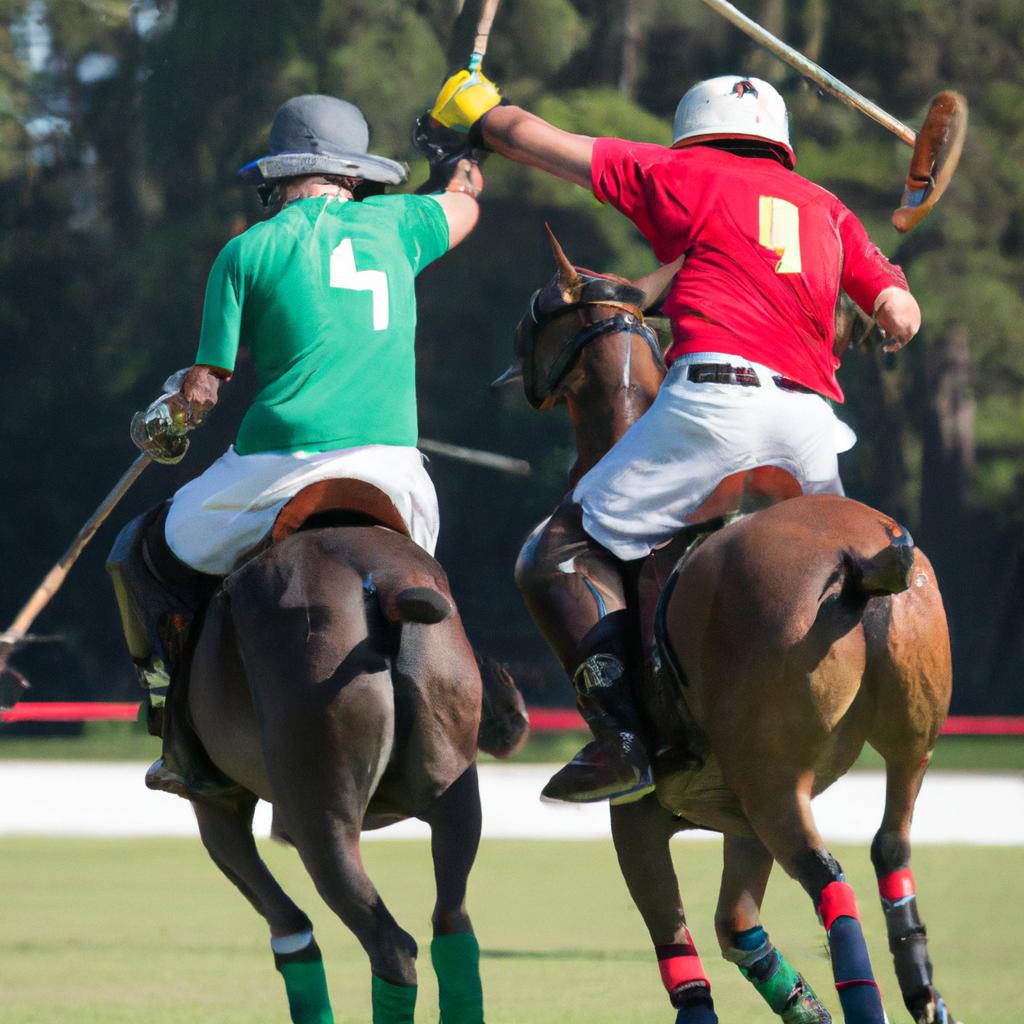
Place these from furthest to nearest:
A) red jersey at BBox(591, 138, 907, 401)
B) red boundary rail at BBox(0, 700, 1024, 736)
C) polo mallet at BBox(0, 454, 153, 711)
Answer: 1. red boundary rail at BBox(0, 700, 1024, 736)
2. polo mallet at BBox(0, 454, 153, 711)
3. red jersey at BBox(591, 138, 907, 401)

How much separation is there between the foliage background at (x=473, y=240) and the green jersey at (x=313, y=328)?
14.9m

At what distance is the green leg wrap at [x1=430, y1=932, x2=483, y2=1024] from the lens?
465cm

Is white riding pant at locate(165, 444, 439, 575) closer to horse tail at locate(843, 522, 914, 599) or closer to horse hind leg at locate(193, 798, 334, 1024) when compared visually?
horse hind leg at locate(193, 798, 334, 1024)

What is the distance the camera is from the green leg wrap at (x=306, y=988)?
4.89 metres

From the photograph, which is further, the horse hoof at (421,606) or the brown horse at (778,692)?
the horse hoof at (421,606)

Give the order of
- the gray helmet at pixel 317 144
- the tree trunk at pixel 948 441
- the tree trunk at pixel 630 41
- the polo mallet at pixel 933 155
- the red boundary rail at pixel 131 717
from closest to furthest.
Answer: the polo mallet at pixel 933 155 → the gray helmet at pixel 317 144 → the red boundary rail at pixel 131 717 → the tree trunk at pixel 948 441 → the tree trunk at pixel 630 41

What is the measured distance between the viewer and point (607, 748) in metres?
4.59

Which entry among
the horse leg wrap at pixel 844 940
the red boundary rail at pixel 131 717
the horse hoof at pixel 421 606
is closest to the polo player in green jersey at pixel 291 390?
the horse hoof at pixel 421 606

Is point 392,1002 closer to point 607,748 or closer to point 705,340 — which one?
point 607,748

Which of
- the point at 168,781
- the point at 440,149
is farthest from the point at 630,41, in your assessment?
the point at 168,781

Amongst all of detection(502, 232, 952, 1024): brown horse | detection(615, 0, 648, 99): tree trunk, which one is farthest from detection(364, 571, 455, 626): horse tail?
detection(615, 0, 648, 99): tree trunk

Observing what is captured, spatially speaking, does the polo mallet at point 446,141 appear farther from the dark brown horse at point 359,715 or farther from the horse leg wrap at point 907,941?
the horse leg wrap at point 907,941

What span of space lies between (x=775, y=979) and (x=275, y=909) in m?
1.31

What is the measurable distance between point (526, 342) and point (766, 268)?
2.46ft
